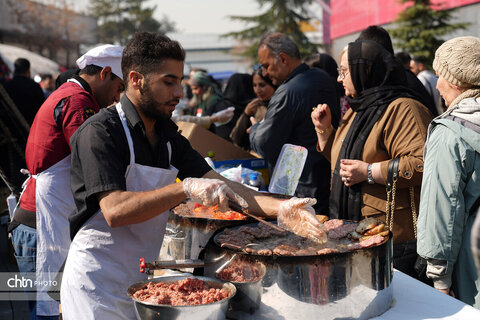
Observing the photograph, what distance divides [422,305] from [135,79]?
1546mm

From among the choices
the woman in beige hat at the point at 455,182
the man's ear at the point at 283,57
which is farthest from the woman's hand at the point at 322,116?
the man's ear at the point at 283,57

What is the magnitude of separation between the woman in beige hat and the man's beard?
4.22 feet

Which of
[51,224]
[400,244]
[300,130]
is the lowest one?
[400,244]

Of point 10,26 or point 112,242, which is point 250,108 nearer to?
point 112,242

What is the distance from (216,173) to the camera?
8.89 ft

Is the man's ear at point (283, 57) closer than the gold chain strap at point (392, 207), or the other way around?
the gold chain strap at point (392, 207)

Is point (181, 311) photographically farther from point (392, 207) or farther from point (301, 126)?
point (301, 126)

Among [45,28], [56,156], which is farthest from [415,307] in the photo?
[45,28]

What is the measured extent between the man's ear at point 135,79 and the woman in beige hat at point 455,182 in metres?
1.39

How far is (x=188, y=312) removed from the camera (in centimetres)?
184

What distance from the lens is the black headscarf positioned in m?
3.16

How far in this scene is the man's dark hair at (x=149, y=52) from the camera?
221cm

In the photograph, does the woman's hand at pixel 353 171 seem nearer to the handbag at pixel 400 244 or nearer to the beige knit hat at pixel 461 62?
the handbag at pixel 400 244

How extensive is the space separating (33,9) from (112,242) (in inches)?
1141
